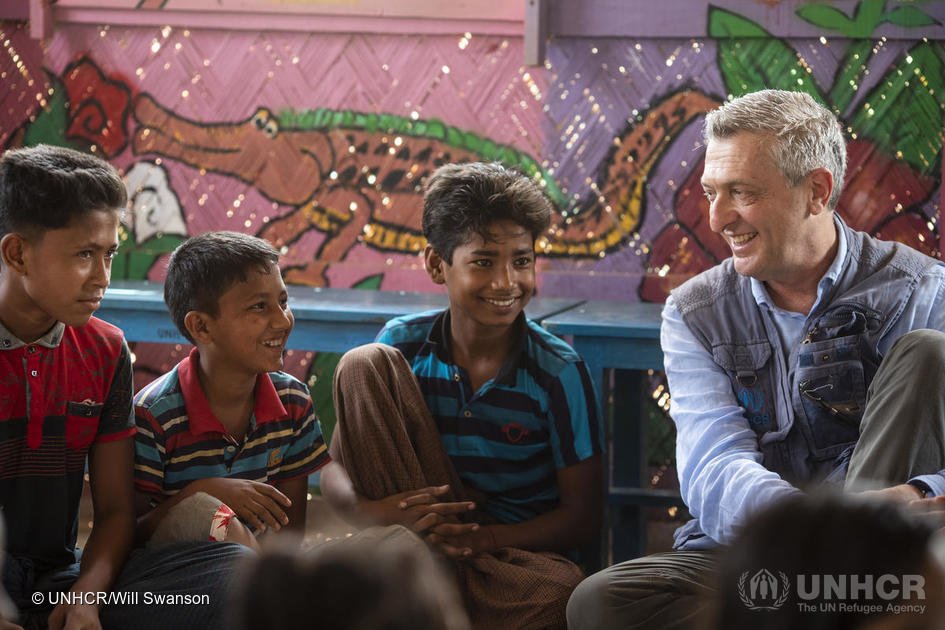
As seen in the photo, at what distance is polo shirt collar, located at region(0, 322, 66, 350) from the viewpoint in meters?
2.31

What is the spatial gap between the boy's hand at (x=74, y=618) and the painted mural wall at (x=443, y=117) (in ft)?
8.01

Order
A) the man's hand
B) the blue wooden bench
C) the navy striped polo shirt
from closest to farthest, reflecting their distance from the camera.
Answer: the man's hand < the navy striped polo shirt < the blue wooden bench

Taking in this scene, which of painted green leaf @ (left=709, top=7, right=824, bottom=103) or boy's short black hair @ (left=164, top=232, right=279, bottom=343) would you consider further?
painted green leaf @ (left=709, top=7, right=824, bottom=103)

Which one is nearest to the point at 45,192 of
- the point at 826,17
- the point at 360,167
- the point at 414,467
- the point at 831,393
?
the point at 414,467

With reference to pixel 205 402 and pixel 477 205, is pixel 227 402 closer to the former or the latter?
pixel 205 402

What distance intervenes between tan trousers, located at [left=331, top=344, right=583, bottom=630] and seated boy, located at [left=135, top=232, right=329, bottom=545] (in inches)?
4.0

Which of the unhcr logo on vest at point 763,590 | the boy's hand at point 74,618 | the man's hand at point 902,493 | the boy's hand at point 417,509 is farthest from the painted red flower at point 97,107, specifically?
the unhcr logo on vest at point 763,590

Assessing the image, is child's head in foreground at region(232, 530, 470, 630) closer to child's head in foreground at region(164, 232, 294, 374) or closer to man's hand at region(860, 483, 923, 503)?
man's hand at region(860, 483, 923, 503)

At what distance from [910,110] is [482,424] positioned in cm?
211

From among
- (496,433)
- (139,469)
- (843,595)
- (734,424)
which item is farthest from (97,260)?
(843,595)

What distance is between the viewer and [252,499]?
2377 mm

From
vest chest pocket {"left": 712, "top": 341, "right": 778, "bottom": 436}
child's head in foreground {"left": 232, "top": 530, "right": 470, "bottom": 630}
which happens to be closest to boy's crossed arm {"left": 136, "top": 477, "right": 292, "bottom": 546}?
vest chest pocket {"left": 712, "top": 341, "right": 778, "bottom": 436}

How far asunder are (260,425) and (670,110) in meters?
2.21

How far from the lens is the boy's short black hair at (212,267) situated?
260cm
